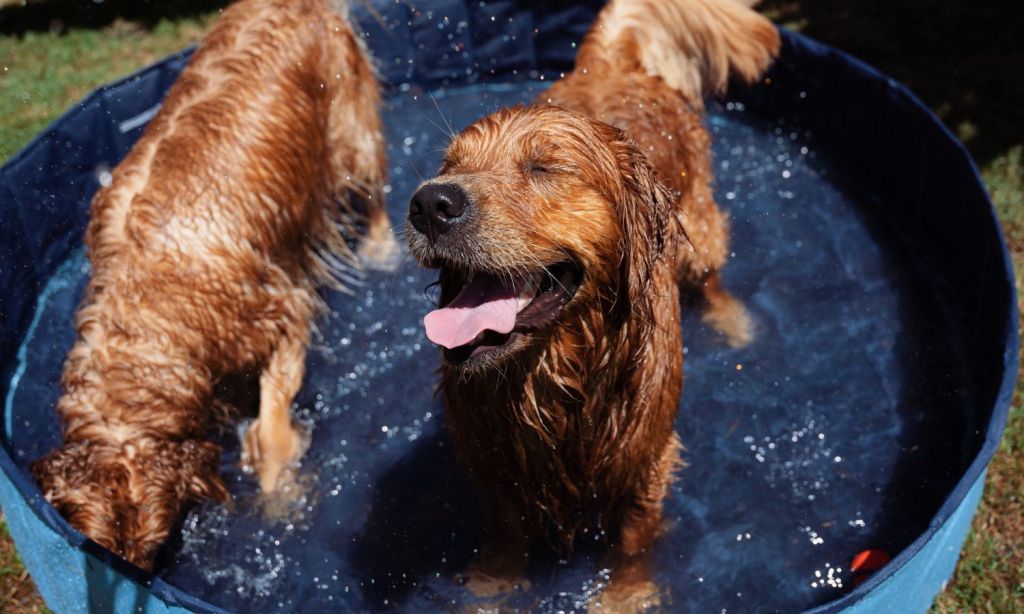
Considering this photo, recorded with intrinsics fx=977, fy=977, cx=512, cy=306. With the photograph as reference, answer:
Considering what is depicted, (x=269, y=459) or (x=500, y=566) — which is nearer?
(x=500, y=566)

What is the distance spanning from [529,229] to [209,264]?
200 cm

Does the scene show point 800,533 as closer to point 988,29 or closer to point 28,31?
point 988,29

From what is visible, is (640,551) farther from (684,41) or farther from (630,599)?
(684,41)

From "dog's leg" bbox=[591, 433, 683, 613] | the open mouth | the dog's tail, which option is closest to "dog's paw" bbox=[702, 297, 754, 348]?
the dog's tail

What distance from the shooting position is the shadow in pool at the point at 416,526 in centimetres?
404

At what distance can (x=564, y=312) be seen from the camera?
112 inches

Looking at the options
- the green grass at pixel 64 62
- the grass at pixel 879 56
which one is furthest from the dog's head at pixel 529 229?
the green grass at pixel 64 62

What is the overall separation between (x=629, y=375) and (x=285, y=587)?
6.00 ft

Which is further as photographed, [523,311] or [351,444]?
[351,444]

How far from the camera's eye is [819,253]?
548 cm

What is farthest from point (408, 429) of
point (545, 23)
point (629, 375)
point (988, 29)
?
point (988, 29)

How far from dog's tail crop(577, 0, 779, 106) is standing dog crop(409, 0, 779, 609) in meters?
0.26

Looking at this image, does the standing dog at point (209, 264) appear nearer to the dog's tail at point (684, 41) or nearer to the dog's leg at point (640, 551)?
the dog's tail at point (684, 41)

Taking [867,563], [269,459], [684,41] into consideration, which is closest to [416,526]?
[269,459]
